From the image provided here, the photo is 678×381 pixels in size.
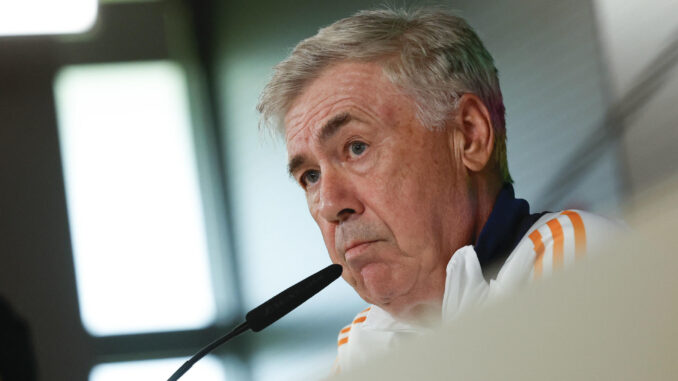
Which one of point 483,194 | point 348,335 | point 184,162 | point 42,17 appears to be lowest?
point 348,335

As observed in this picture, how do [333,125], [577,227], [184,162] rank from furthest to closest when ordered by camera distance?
[184,162], [333,125], [577,227]

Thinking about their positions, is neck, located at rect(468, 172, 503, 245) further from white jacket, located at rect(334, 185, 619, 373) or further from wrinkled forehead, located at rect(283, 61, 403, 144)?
wrinkled forehead, located at rect(283, 61, 403, 144)

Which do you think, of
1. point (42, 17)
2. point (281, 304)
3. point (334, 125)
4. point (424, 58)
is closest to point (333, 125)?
point (334, 125)

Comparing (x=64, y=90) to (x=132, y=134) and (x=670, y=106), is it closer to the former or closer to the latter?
(x=132, y=134)

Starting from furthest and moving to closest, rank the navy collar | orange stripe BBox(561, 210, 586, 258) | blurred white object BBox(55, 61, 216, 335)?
blurred white object BBox(55, 61, 216, 335) < the navy collar < orange stripe BBox(561, 210, 586, 258)

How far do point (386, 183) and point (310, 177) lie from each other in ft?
0.28

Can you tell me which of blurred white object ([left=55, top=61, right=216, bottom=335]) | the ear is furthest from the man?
blurred white object ([left=55, top=61, right=216, bottom=335])

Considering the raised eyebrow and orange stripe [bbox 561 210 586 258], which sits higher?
the raised eyebrow

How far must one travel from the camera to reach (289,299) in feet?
2.79

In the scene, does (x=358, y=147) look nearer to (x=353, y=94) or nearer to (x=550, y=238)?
(x=353, y=94)

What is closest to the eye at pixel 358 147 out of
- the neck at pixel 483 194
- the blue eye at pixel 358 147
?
the blue eye at pixel 358 147

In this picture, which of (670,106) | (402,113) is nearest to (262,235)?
(402,113)

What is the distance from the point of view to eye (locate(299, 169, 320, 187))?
81 cm

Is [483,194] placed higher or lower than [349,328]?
higher
